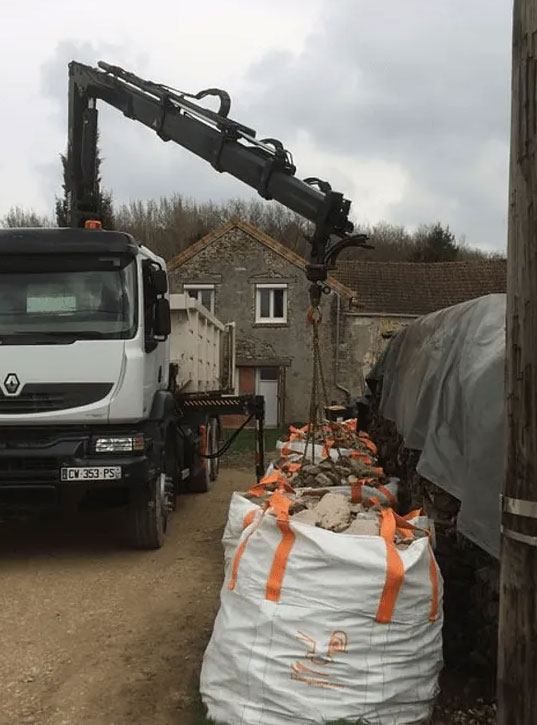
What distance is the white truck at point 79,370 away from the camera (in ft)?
20.5

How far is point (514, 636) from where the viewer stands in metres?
2.50

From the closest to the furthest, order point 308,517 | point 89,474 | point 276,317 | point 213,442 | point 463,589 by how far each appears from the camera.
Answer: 1. point 308,517
2. point 463,589
3. point 89,474
4. point 213,442
5. point 276,317

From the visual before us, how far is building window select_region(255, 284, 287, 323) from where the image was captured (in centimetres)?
2420

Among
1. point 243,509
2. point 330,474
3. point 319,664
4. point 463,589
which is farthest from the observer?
point 330,474

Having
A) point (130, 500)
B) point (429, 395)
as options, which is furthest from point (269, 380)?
point (429, 395)

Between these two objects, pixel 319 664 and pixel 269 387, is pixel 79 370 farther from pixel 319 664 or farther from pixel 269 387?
pixel 269 387

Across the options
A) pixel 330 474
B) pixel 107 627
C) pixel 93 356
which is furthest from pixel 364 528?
pixel 93 356

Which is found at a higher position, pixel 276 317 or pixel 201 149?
pixel 201 149

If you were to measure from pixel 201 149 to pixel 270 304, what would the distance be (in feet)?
54.7

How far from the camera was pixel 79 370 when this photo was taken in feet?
20.6

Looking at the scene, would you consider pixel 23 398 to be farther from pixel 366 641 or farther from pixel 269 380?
pixel 269 380

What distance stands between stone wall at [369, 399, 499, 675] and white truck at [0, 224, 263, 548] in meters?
2.65

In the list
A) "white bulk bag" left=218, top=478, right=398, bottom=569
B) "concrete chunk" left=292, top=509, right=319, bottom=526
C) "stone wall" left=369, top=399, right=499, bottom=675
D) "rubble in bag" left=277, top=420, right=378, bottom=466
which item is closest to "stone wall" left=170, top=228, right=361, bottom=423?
"rubble in bag" left=277, top=420, right=378, bottom=466

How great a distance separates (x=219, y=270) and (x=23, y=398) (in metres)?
18.3
